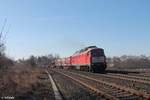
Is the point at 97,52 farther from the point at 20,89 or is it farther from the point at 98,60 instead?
the point at 20,89

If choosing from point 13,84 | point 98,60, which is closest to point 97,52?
point 98,60

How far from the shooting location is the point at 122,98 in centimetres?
1603

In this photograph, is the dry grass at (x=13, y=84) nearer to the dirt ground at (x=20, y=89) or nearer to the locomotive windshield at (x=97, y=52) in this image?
the dirt ground at (x=20, y=89)

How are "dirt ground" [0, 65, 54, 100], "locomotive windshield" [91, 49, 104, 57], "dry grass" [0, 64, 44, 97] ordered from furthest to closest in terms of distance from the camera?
"locomotive windshield" [91, 49, 104, 57], "dry grass" [0, 64, 44, 97], "dirt ground" [0, 65, 54, 100]

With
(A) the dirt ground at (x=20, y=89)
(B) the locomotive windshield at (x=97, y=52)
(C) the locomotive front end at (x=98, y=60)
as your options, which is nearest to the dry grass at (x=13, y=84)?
(A) the dirt ground at (x=20, y=89)

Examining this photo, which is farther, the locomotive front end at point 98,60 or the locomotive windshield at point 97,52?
the locomotive windshield at point 97,52

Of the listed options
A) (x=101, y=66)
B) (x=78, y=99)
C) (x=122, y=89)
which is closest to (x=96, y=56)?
(x=101, y=66)

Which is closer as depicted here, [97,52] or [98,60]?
[98,60]

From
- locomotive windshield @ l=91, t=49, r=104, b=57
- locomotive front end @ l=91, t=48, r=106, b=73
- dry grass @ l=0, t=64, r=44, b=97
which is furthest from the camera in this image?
locomotive windshield @ l=91, t=49, r=104, b=57

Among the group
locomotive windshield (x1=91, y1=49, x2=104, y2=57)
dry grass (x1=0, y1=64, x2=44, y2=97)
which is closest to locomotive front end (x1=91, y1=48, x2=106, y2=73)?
locomotive windshield (x1=91, y1=49, x2=104, y2=57)

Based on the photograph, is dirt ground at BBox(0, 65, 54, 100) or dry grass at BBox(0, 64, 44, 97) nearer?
dirt ground at BBox(0, 65, 54, 100)

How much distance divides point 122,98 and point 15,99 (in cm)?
468

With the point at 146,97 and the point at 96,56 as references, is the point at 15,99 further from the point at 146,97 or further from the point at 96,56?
the point at 96,56

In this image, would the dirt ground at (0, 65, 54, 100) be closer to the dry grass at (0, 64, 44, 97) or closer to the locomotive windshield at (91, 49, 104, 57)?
the dry grass at (0, 64, 44, 97)
